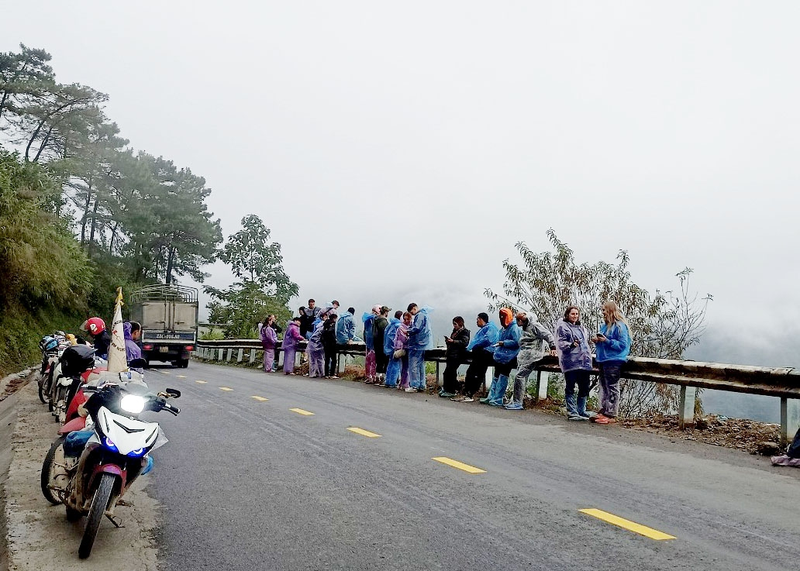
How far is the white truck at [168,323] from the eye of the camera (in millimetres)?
30719

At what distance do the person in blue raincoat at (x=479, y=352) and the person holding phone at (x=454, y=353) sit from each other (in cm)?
31

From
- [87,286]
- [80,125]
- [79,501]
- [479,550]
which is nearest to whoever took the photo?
[479,550]

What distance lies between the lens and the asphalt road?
4891 millimetres

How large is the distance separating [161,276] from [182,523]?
7184cm

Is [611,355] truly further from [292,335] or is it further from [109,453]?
[292,335]

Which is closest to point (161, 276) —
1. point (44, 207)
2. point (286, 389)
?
point (44, 207)

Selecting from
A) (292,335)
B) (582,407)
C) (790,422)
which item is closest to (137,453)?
(790,422)

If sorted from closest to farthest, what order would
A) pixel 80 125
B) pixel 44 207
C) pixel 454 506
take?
pixel 454 506
pixel 44 207
pixel 80 125

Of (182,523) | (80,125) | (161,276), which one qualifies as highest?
(80,125)

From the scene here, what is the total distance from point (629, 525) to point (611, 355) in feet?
23.3

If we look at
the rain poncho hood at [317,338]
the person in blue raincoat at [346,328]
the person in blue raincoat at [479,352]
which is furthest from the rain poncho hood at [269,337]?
the person in blue raincoat at [479,352]

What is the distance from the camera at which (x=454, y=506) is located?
19.9 ft

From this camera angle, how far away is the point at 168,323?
107 ft

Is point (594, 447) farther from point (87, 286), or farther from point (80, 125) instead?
point (80, 125)
